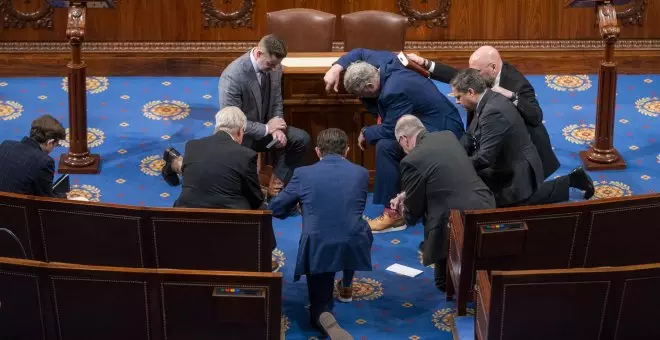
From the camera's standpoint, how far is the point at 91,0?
7586mm

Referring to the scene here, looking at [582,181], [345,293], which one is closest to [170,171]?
[345,293]

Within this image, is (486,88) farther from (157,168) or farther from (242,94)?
(157,168)

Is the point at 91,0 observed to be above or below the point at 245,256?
above

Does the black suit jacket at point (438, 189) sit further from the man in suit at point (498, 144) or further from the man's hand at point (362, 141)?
the man's hand at point (362, 141)

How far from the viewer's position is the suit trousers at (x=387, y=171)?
6.95 m

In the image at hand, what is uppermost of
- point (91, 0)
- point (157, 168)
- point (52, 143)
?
point (91, 0)

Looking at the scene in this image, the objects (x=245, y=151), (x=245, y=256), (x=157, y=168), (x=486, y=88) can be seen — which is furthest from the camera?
(x=157, y=168)

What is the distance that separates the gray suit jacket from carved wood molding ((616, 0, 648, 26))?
11.2 ft

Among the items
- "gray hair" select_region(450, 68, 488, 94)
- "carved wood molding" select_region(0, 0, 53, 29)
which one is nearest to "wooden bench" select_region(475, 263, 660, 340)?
"gray hair" select_region(450, 68, 488, 94)

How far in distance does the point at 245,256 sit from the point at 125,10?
4.24m

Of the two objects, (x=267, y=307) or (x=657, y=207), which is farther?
(x=657, y=207)

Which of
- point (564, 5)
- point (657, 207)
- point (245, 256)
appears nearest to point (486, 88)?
point (657, 207)

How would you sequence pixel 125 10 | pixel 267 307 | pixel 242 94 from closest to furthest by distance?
1. pixel 267 307
2. pixel 242 94
3. pixel 125 10

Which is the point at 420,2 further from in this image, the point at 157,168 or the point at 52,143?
the point at 52,143
